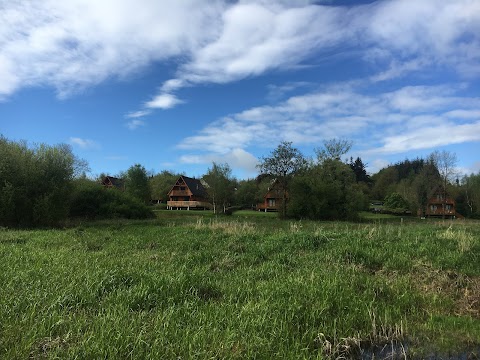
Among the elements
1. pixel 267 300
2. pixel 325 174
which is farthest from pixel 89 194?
pixel 267 300

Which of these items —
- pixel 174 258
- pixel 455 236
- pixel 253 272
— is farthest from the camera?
pixel 455 236

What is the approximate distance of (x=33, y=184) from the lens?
2675cm

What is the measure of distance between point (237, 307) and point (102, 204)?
124 ft

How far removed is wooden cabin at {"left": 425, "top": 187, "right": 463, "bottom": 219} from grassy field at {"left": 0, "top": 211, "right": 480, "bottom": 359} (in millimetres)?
67283

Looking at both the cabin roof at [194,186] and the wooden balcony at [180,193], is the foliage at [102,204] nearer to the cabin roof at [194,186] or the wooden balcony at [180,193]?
the cabin roof at [194,186]

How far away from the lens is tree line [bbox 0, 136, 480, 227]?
86.9ft

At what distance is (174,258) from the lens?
37.3ft

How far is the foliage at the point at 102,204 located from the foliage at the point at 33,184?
10.3 meters

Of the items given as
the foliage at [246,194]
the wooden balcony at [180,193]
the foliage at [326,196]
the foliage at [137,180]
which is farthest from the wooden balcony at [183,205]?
the foliage at [326,196]

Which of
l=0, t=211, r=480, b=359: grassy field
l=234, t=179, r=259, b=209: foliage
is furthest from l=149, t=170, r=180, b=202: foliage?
l=0, t=211, r=480, b=359: grassy field

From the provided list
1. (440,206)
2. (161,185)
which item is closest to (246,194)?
(161,185)

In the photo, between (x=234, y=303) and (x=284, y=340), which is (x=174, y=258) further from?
(x=284, y=340)

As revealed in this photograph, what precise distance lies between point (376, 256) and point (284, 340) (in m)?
7.63

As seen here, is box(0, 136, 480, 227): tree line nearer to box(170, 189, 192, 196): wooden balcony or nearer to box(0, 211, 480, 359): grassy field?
box(170, 189, 192, 196): wooden balcony
